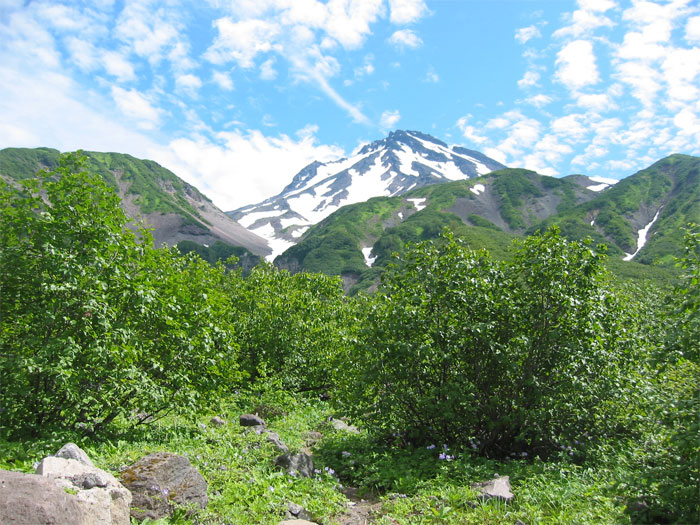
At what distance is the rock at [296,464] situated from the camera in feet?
33.2

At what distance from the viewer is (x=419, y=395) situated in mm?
12234

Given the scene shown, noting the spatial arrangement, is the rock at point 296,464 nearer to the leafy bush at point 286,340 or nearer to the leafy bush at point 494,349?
the leafy bush at point 494,349

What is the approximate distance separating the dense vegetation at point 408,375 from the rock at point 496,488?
248mm

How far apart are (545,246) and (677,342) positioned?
16.9 ft

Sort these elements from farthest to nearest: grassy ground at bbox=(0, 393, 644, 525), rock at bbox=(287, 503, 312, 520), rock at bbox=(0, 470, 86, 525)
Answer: rock at bbox=(287, 503, 312, 520), grassy ground at bbox=(0, 393, 644, 525), rock at bbox=(0, 470, 86, 525)

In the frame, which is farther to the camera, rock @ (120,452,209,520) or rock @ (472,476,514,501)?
rock @ (472,476,514,501)

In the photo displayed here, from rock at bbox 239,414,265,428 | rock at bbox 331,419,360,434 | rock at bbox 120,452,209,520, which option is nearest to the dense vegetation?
rock at bbox 120,452,209,520

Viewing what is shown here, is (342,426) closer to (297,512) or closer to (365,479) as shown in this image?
(365,479)

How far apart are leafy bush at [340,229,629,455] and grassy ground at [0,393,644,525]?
864 mm

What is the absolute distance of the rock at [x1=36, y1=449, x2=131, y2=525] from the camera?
570 cm

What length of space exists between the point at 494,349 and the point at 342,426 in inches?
335

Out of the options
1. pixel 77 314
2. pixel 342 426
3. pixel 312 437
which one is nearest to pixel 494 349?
pixel 312 437

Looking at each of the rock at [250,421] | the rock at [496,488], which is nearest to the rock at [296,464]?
the rock at [496,488]

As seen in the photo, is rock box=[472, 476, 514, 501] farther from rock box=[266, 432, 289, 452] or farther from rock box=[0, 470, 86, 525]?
rock box=[0, 470, 86, 525]
